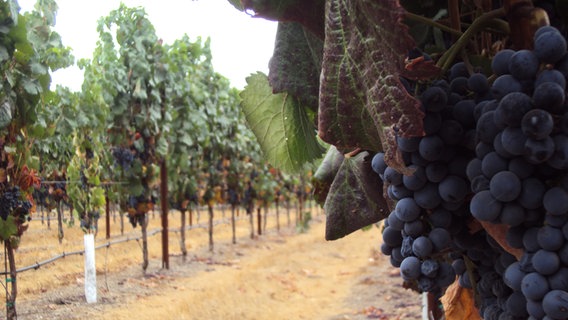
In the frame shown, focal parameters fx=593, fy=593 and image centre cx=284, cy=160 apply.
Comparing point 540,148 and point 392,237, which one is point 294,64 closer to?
point 392,237

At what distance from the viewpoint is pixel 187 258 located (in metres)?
13.4

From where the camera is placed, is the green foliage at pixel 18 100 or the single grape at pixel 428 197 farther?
the green foliage at pixel 18 100

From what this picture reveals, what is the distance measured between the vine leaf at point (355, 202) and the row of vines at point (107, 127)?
4901 mm

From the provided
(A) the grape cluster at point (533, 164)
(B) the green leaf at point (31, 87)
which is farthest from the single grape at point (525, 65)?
(B) the green leaf at point (31, 87)

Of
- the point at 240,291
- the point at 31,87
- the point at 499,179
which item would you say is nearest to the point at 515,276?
the point at 499,179

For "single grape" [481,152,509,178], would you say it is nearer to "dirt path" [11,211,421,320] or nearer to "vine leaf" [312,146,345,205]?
"vine leaf" [312,146,345,205]

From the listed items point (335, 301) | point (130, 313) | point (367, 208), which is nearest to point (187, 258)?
point (335, 301)

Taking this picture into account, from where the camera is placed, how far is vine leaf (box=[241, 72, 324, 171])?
1197 millimetres

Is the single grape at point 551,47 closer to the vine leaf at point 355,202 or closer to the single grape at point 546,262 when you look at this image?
the single grape at point 546,262

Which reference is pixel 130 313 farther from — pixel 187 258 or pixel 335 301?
pixel 187 258

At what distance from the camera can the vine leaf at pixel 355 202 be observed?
1131 millimetres

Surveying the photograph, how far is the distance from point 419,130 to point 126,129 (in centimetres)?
947

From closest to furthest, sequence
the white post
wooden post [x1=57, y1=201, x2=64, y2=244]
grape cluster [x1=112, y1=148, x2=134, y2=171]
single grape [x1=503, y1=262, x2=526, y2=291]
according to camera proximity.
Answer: single grape [x1=503, y1=262, x2=526, y2=291] → the white post → wooden post [x1=57, y1=201, x2=64, y2=244] → grape cluster [x1=112, y1=148, x2=134, y2=171]

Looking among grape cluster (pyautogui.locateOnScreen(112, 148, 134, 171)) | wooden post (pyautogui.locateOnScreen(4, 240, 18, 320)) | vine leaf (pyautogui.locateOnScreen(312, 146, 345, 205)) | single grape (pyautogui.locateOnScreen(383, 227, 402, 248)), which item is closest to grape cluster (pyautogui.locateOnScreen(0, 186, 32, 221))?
wooden post (pyautogui.locateOnScreen(4, 240, 18, 320))
